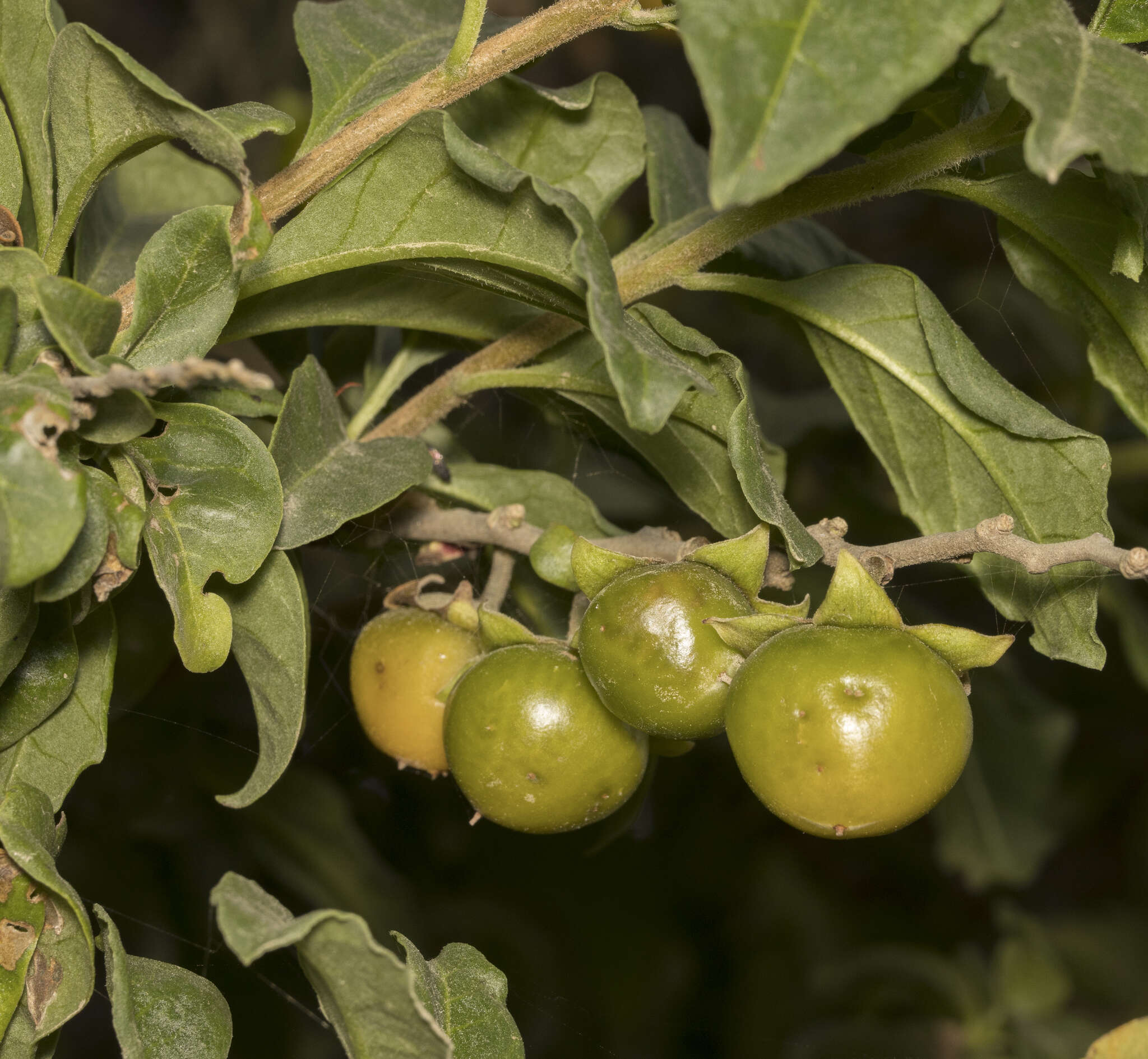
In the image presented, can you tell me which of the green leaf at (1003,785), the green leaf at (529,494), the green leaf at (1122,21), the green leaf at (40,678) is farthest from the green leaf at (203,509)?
the green leaf at (1003,785)

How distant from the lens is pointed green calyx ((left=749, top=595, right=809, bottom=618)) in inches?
44.3

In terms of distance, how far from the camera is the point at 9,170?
1.13 m

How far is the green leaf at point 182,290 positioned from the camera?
0.98 meters

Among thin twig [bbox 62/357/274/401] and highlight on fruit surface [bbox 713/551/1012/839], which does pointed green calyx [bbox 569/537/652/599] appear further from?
thin twig [bbox 62/357/274/401]

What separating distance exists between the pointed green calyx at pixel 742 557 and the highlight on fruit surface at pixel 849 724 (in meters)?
0.10

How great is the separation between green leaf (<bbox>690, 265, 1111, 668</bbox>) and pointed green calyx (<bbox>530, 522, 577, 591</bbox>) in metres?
0.34

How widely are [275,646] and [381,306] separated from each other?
0.44 m

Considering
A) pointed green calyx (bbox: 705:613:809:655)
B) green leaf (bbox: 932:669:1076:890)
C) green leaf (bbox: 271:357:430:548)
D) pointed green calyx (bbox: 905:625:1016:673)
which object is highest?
green leaf (bbox: 271:357:430:548)

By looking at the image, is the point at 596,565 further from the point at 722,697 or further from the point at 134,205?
the point at 134,205

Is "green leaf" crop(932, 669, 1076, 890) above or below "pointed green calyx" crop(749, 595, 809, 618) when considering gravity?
below

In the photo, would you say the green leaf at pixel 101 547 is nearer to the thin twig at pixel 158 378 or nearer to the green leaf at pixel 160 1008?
the thin twig at pixel 158 378

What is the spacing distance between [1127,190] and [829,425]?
133 centimetres

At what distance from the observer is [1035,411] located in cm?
122

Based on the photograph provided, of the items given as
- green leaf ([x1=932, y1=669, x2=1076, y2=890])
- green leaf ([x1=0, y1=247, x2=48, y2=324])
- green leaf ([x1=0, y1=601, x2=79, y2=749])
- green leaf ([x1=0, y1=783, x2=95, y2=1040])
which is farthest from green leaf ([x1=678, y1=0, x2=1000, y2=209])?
green leaf ([x1=932, y1=669, x2=1076, y2=890])
